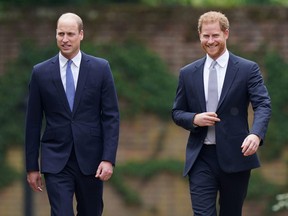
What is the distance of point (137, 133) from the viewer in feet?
40.3

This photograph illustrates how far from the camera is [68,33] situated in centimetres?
764

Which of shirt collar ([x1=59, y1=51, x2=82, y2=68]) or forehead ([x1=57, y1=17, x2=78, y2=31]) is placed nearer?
forehead ([x1=57, y1=17, x2=78, y2=31])

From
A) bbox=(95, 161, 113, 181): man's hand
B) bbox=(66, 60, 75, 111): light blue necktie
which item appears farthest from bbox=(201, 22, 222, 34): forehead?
bbox=(95, 161, 113, 181): man's hand

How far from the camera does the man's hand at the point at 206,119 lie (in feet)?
24.5

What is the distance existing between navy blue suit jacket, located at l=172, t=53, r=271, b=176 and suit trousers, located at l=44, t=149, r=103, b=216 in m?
0.72

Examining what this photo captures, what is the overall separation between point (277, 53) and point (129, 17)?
1.80 metres

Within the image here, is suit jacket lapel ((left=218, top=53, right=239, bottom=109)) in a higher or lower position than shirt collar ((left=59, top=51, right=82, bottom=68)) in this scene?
lower

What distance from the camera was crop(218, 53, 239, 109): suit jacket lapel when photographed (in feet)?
25.0

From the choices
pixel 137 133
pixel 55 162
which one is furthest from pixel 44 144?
pixel 137 133

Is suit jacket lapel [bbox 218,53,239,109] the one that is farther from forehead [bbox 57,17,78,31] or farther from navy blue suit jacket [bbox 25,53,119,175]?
forehead [bbox 57,17,78,31]

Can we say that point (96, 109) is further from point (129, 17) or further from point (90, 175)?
point (129, 17)

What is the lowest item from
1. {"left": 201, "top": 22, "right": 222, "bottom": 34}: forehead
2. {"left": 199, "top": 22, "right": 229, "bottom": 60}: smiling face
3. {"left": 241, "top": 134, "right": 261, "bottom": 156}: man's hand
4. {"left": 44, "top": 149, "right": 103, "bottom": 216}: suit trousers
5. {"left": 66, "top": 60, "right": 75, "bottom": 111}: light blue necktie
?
{"left": 44, "top": 149, "right": 103, "bottom": 216}: suit trousers

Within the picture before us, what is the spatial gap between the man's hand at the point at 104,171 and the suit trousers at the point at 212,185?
61 cm

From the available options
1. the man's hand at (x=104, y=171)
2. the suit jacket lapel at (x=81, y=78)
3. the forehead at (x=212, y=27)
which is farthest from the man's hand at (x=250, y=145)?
the suit jacket lapel at (x=81, y=78)
